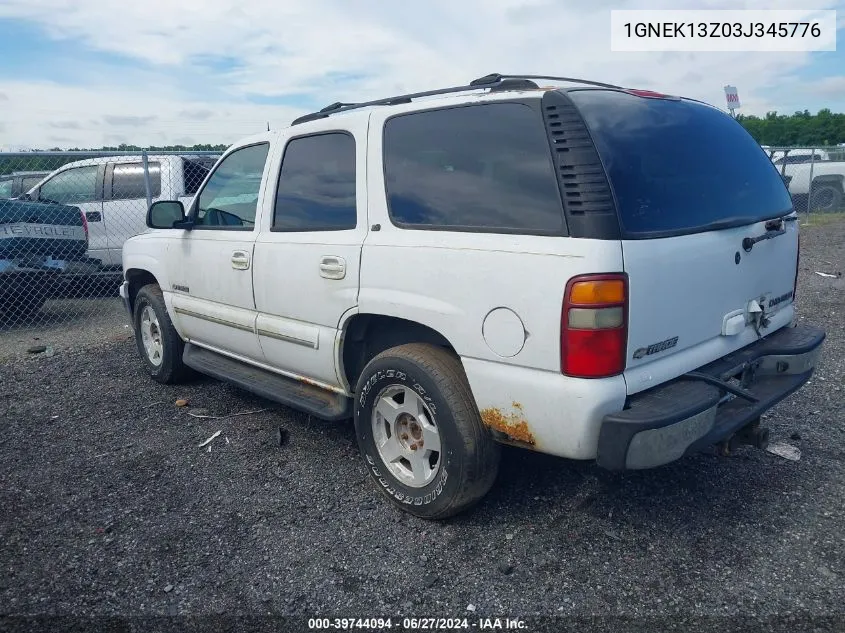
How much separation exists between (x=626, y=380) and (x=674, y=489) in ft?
3.82

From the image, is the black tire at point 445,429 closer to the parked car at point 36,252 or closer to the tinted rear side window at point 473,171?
the tinted rear side window at point 473,171

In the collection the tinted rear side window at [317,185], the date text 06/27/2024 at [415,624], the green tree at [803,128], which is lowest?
the date text 06/27/2024 at [415,624]

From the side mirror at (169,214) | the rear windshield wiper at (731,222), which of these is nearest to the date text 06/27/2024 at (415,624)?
the rear windshield wiper at (731,222)

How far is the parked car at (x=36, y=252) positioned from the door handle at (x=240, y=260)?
4507 millimetres

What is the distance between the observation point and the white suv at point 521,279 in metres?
2.69

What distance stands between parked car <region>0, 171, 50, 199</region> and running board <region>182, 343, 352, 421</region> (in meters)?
5.90

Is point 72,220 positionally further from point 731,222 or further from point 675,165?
point 731,222

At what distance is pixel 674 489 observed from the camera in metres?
3.57

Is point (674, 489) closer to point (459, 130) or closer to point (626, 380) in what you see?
point (626, 380)

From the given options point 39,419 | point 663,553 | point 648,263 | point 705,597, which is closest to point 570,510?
point 663,553

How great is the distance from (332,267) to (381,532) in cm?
134

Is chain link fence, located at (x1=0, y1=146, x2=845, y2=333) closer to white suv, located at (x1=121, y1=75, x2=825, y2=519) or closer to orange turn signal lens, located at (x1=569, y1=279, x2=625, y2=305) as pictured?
white suv, located at (x1=121, y1=75, x2=825, y2=519)

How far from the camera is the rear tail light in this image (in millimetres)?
2621

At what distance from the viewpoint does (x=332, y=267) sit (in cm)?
362
